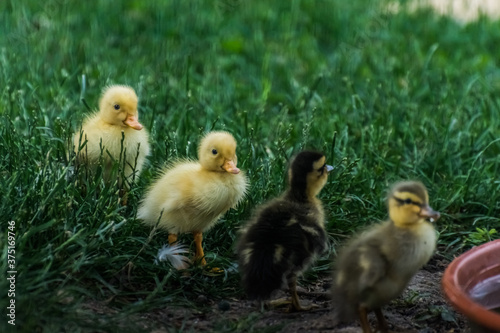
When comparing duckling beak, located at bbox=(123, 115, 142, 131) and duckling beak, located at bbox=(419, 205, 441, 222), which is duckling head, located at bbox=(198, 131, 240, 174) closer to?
duckling beak, located at bbox=(123, 115, 142, 131)

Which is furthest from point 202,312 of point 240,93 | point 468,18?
point 468,18

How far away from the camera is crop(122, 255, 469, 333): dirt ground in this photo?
4777 millimetres

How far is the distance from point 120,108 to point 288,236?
4.95 ft

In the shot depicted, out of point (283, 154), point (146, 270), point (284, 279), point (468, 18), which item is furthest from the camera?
point (468, 18)

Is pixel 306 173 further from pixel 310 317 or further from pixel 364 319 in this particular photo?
pixel 364 319

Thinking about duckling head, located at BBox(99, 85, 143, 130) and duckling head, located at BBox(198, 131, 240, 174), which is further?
duckling head, located at BBox(99, 85, 143, 130)

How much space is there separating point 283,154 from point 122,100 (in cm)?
110

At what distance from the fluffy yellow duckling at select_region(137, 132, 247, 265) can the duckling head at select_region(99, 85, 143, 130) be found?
585mm

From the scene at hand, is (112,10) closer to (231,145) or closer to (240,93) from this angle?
(240,93)

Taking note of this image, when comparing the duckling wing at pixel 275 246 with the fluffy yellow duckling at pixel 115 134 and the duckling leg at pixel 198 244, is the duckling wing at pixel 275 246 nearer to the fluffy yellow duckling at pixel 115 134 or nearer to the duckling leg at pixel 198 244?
the duckling leg at pixel 198 244

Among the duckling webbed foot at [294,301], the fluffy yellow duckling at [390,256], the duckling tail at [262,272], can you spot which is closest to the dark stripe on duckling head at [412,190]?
the fluffy yellow duckling at [390,256]

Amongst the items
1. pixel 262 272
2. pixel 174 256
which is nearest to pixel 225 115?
Result: pixel 174 256

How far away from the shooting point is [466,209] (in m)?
6.36

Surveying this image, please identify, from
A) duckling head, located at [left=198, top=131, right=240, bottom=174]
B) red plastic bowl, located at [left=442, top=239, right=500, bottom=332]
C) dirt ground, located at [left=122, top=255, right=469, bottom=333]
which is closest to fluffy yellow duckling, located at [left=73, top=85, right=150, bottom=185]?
duckling head, located at [left=198, top=131, right=240, bottom=174]
